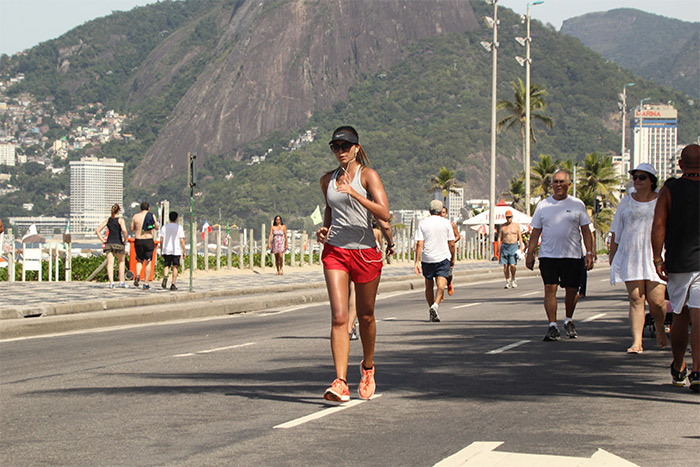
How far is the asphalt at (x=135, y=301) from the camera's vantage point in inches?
598

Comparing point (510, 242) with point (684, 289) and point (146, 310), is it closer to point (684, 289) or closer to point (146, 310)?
point (146, 310)

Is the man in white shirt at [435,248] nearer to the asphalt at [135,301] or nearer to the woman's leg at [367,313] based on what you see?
the asphalt at [135,301]

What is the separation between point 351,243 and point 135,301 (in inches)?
460

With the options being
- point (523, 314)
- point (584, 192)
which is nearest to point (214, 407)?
point (523, 314)

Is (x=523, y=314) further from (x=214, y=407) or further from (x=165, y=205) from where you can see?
(x=165, y=205)

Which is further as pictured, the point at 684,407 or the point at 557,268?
the point at 557,268

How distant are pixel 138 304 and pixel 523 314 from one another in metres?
7.05

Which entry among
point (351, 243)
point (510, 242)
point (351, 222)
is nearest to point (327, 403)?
point (351, 243)

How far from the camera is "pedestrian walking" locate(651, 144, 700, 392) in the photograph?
8281 mm

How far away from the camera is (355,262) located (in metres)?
7.90

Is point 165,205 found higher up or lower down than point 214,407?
higher up

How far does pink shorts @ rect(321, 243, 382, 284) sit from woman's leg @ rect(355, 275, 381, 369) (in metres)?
0.06

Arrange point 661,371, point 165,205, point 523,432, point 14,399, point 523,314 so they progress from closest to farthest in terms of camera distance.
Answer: point 523,432 < point 14,399 < point 661,371 < point 523,314 < point 165,205

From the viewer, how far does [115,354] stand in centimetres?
1155
